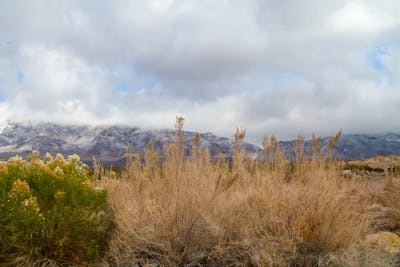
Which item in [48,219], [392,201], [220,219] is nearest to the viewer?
[48,219]

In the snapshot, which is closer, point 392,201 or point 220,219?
point 220,219

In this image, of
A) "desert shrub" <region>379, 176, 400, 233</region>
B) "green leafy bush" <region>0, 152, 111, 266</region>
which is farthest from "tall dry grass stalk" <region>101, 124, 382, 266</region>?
"desert shrub" <region>379, 176, 400, 233</region>

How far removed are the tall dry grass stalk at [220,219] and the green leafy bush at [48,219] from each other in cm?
32

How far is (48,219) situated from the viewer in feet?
12.0

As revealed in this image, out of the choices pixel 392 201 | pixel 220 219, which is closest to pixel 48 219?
pixel 220 219

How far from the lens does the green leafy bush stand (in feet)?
11.6

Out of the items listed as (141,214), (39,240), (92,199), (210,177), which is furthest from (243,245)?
(39,240)

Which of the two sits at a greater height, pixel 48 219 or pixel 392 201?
pixel 48 219

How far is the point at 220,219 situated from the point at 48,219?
195 centimetres

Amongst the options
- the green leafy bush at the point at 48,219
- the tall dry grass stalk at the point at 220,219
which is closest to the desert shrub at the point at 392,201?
the tall dry grass stalk at the point at 220,219

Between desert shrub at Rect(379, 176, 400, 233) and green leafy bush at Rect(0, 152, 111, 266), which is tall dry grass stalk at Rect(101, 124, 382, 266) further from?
desert shrub at Rect(379, 176, 400, 233)

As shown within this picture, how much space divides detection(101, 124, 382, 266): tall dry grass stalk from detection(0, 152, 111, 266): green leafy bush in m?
0.32

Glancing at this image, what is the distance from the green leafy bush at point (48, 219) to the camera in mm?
3525

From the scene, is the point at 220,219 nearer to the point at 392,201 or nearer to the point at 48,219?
the point at 48,219
